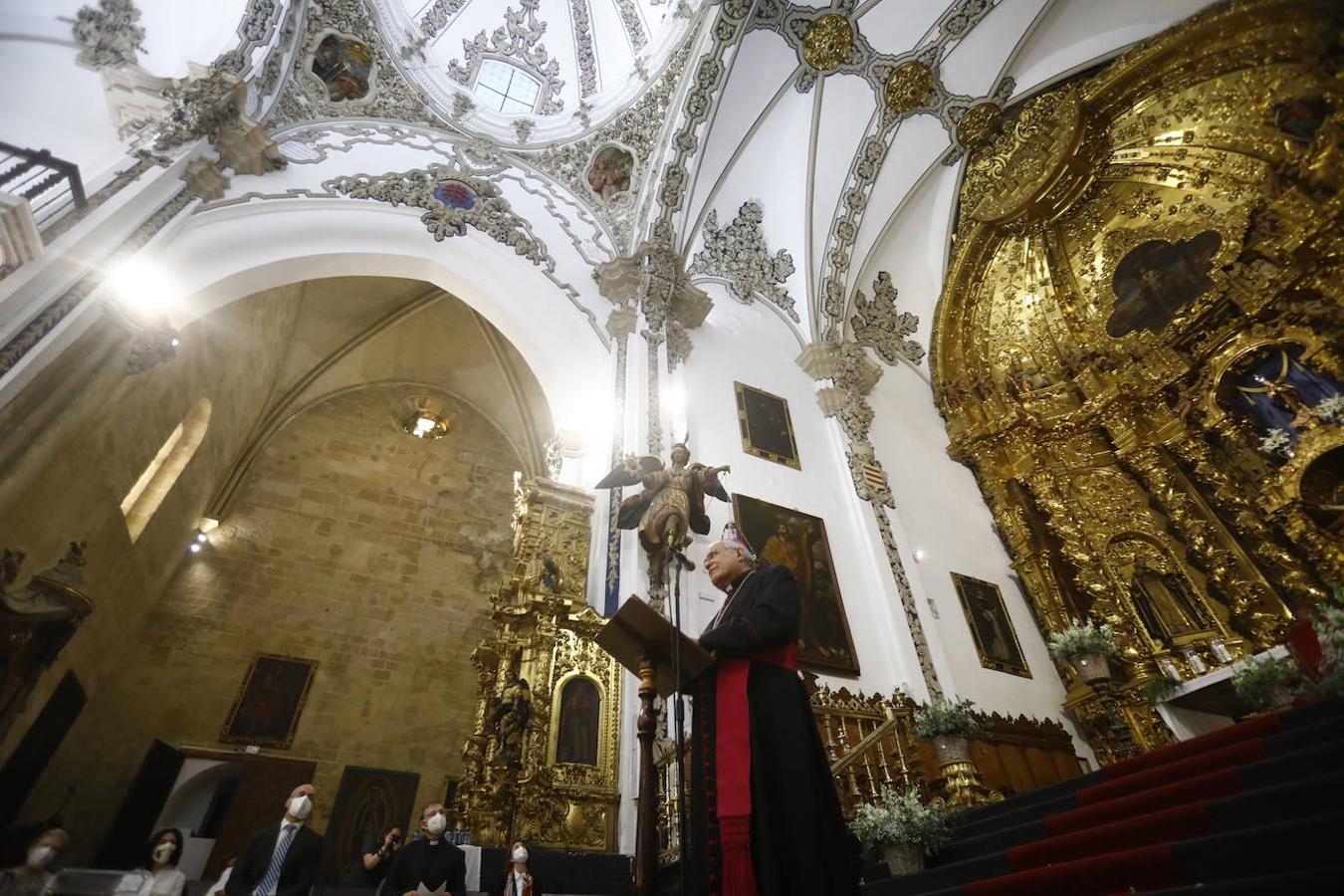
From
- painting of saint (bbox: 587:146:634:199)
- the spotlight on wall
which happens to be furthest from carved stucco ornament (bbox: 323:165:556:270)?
the spotlight on wall

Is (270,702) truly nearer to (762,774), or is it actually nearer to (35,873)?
(35,873)

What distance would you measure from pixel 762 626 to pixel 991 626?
301 inches

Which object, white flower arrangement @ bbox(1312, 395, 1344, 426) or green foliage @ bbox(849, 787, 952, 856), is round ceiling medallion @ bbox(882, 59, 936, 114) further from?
green foliage @ bbox(849, 787, 952, 856)

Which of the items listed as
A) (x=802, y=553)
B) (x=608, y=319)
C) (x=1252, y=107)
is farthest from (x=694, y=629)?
(x=1252, y=107)

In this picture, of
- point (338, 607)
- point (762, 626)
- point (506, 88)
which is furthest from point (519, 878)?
point (506, 88)

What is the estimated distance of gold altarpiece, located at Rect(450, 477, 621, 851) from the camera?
4.82m

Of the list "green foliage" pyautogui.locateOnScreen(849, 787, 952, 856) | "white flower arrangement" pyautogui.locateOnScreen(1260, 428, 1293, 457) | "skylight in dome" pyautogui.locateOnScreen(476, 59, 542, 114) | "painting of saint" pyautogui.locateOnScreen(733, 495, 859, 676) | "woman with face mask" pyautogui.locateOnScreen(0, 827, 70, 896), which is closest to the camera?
"woman with face mask" pyautogui.locateOnScreen(0, 827, 70, 896)

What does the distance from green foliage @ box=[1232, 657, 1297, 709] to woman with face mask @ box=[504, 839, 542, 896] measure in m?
5.32

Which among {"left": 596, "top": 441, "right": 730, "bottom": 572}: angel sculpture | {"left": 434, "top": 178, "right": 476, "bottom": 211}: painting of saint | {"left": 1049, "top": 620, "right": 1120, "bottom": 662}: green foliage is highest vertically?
{"left": 434, "top": 178, "right": 476, "bottom": 211}: painting of saint

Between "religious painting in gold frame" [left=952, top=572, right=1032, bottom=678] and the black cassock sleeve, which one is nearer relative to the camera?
the black cassock sleeve

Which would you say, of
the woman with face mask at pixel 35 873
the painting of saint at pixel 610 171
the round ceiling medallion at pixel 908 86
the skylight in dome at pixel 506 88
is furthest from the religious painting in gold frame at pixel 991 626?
the skylight in dome at pixel 506 88

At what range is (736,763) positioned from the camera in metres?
2.47

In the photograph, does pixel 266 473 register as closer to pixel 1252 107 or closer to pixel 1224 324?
pixel 1224 324

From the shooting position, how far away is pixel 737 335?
1026 centimetres
